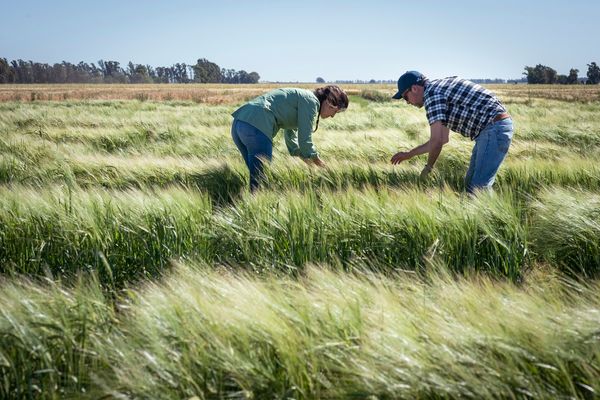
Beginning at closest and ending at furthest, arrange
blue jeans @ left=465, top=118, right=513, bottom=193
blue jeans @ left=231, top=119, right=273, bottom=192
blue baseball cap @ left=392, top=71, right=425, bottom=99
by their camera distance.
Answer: blue jeans @ left=465, top=118, right=513, bottom=193 → blue baseball cap @ left=392, top=71, right=425, bottom=99 → blue jeans @ left=231, top=119, right=273, bottom=192

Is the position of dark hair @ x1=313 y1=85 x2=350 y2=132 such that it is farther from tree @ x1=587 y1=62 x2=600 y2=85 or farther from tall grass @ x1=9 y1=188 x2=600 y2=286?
tree @ x1=587 y1=62 x2=600 y2=85

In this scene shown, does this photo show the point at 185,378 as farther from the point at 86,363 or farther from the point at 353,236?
the point at 353,236

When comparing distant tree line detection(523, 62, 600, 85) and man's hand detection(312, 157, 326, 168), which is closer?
man's hand detection(312, 157, 326, 168)

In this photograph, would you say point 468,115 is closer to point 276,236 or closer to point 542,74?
point 276,236

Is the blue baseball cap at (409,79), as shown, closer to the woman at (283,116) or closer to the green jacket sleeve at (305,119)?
the woman at (283,116)

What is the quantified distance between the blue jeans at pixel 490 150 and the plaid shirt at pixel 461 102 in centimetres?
10

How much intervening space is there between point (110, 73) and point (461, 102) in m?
154

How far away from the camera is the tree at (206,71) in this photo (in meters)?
122

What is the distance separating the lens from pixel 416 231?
109 inches

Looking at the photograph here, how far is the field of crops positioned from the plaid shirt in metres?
0.72

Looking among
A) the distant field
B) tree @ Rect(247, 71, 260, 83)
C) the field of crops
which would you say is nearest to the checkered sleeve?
the field of crops

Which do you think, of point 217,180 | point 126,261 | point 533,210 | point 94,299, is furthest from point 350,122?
point 94,299

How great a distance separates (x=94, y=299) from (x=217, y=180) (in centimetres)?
313

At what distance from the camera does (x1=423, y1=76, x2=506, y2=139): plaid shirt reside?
359 centimetres
